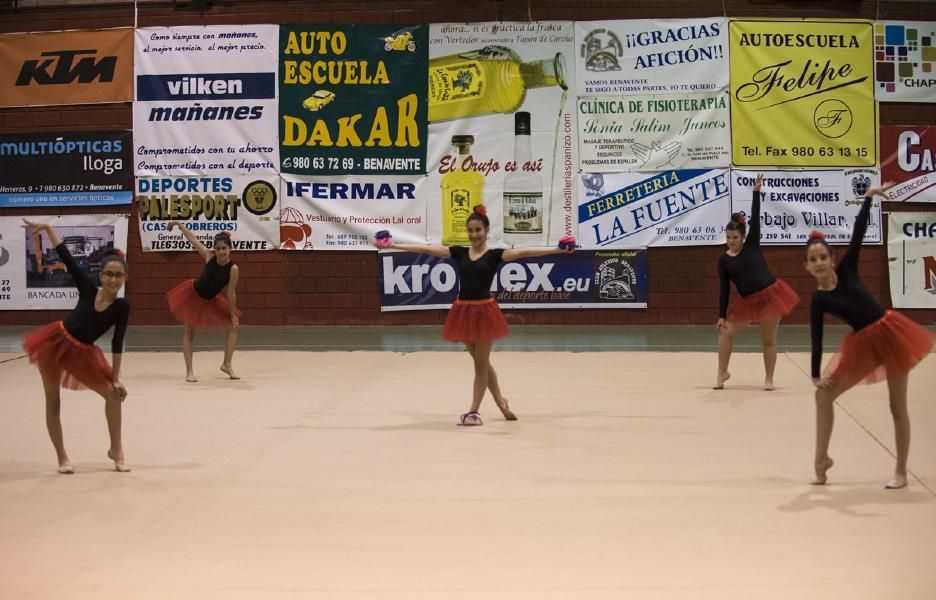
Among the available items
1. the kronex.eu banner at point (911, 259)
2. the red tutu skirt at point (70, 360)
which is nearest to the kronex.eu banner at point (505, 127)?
the kronex.eu banner at point (911, 259)

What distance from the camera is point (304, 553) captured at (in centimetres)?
465

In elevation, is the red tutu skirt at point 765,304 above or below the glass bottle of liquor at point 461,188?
below

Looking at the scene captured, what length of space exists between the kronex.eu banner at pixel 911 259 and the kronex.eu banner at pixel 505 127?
482cm

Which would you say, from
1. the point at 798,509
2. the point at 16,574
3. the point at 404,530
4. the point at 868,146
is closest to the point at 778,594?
the point at 798,509

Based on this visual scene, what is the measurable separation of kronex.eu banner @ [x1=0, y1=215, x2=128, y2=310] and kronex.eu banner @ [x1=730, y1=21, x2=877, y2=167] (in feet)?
32.1

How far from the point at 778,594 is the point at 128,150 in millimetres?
13545

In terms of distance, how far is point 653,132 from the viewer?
48.3ft

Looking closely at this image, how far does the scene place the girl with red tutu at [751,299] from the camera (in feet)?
30.5

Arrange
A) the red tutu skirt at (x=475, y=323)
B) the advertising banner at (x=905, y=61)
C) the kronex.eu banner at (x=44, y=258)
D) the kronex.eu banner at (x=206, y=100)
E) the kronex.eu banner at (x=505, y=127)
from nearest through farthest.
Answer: the red tutu skirt at (x=475, y=323)
the advertising banner at (x=905, y=61)
the kronex.eu banner at (x=505, y=127)
the kronex.eu banner at (x=206, y=100)
the kronex.eu banner at (x=44, y=258)

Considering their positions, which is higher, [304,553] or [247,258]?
[247,258]

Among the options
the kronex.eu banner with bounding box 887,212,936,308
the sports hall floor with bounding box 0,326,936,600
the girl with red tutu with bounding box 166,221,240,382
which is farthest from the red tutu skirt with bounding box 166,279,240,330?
the kronex.eu banner with bounding box 887,212,936,308

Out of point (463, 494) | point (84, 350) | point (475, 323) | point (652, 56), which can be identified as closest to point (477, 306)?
point (475, 323)

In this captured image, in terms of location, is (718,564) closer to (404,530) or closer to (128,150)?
(404,530)

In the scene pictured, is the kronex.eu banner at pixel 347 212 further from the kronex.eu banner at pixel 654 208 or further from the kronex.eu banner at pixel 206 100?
the kronex.eu banner at pixel 654 208
